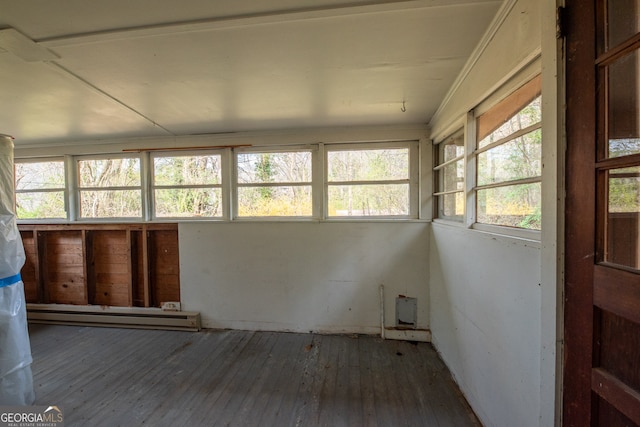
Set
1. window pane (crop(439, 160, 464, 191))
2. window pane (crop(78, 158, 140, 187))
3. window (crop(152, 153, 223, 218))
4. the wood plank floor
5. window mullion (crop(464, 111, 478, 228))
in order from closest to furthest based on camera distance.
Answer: the wood plank floor
window mullion (crop(464, 111, 478, 228))
window pane (crop(439, 160, 464, 191))
window (crop(152, 153, 223, 218))
window pane (crop(78, 158, 140, 187))

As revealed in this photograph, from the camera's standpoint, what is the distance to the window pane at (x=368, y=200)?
2.66 meters

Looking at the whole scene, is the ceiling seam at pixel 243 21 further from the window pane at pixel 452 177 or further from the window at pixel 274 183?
the window at pixel 274 183

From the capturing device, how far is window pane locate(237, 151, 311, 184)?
2746mm

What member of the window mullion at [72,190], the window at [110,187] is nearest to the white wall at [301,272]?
the window at [110,187]

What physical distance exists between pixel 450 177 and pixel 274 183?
1.83 m

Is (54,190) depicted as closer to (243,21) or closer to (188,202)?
(188,202)

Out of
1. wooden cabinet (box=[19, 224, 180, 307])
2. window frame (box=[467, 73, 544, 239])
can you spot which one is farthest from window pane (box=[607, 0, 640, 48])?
wooden cabinet (box=[19, 224, 180, 307])

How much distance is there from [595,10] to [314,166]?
216 cm

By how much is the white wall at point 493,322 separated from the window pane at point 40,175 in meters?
4.58

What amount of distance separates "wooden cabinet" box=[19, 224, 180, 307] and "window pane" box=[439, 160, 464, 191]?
307cm

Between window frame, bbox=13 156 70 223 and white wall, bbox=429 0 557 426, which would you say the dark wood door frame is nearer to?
white wall, bbox=429 0 557 426

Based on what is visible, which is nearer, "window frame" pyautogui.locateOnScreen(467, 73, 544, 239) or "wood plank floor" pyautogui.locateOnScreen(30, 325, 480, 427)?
"window frame" pyautogui.locateOnScreen(467, 73, 544, 239)

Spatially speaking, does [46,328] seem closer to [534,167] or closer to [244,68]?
[244,68]

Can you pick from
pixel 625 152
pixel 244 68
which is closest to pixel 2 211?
pixel 244 68
